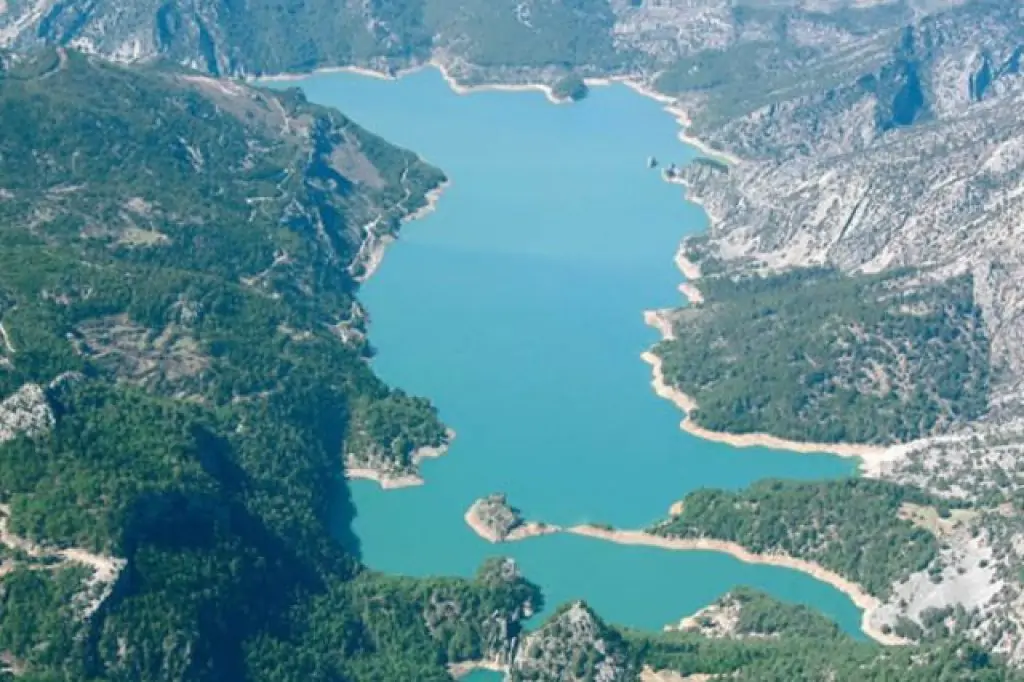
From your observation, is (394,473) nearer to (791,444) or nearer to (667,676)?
(791,444)

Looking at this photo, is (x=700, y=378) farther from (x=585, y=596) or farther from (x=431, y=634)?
(x=431, y=634)

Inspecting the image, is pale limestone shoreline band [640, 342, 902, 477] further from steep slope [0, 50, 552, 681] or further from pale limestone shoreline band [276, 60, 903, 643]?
steep slope [0, 50, 552, 681]

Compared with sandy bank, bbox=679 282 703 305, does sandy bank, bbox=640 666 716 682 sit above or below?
below

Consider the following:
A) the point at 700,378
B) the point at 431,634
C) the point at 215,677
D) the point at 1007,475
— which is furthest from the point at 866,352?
the point at 215,677

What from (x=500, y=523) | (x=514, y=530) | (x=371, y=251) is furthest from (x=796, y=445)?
(x=371, y=251)

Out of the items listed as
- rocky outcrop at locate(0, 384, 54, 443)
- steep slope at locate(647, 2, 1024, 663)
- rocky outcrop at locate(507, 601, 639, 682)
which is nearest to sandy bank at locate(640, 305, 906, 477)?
steep slope at locate(647, 2, 1024, 663)

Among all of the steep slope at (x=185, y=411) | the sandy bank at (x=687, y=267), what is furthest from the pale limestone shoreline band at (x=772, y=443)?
the sandy bank at (x=687, y=267)
